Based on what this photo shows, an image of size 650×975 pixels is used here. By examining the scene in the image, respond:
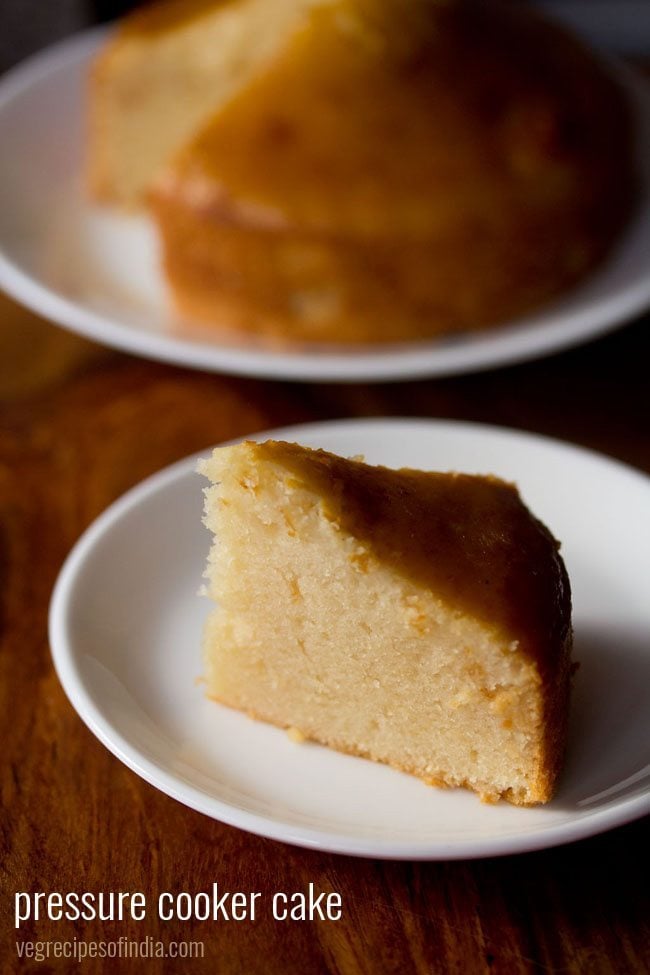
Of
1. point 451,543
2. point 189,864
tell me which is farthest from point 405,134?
point 189,864

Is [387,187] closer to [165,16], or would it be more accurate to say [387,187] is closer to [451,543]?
[165,16]

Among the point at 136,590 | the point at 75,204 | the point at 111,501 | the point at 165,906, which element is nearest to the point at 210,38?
the point at 75,204

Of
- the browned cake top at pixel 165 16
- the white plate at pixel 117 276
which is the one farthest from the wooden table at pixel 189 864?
the browned cake top at pixel 165 16

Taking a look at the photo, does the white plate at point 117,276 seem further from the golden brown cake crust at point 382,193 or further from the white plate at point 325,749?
the white plate at point 325,749

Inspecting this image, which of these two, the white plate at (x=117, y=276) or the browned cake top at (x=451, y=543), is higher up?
the browned cake top at (x=451, y=543)

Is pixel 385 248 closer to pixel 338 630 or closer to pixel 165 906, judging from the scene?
pixel 338 630

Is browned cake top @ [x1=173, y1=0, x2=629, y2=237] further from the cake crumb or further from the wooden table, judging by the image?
the cake crumb
